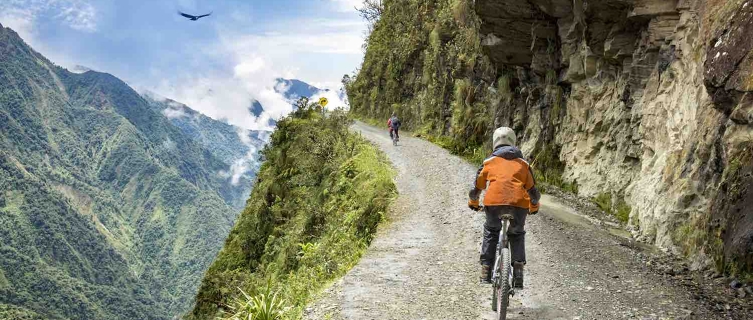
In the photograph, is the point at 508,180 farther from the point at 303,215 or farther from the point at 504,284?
the point at 303,215

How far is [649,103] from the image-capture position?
1383 cm

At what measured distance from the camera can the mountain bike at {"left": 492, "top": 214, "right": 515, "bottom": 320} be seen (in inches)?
241

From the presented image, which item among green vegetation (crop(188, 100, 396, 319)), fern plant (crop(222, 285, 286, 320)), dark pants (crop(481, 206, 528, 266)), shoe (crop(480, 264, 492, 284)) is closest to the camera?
dark pants (crop(481, 206, 528, 266))

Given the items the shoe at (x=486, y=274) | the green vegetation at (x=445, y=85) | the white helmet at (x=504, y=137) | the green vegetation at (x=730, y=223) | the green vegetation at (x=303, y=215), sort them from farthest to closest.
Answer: the green vegetation at (x=445, y=85)
the green vegetation at (x=303, y=215)
the green vegetation at (x=730, y=223)
the shoe at (x=486, y=274)
the white helmet at (x=504, y=137)

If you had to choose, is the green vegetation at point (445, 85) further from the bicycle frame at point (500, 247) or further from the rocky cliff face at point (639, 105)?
the bicycle frame at point (500, 247)

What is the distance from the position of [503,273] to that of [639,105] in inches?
407

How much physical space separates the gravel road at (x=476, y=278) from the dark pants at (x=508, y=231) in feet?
2.58

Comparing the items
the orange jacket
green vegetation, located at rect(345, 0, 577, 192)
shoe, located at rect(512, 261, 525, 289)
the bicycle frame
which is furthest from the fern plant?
green vegetation, located at rect(345, 0, 577, 192)

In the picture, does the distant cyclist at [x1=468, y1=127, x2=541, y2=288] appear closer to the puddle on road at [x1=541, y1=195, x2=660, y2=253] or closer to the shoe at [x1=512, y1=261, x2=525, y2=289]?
the shoe at [x1=512, y1=261, x2=525, y2=289]

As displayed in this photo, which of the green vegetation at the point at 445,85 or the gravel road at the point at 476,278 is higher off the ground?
the green vegetation at the point at 445,85

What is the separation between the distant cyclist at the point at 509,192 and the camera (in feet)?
20.5

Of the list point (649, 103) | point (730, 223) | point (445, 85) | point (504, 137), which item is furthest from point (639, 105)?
point (445, 85)

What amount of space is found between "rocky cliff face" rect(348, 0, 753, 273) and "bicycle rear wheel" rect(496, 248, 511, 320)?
12.9ft

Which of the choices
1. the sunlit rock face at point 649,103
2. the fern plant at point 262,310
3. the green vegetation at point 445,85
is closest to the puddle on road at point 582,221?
the sunlit rock face at point 649,103
